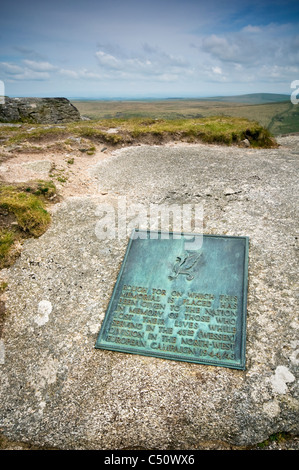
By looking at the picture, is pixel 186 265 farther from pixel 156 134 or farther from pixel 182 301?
pixel 156 134

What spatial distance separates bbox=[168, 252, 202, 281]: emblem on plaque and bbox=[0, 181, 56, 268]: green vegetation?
248 centimetres

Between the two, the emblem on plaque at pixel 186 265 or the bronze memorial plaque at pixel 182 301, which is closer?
the bronze memorial plaque at pixel 182 301

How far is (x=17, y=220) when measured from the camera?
5.27 meters

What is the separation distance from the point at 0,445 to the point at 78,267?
2.31 metres

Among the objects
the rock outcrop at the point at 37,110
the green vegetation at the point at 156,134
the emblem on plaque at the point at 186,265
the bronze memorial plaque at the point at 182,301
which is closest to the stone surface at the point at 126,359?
the bronze memorial plaque at the point at 182,301

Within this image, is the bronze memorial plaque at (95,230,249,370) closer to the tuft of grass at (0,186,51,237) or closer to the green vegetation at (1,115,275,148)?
the tuft of grass at (0,186,51,237)

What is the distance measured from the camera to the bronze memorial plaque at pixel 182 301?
356 centimetres

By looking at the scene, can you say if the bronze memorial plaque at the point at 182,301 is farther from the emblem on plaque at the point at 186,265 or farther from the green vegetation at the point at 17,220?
the green vegetation at the point at 17,220

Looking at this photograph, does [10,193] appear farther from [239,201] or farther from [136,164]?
[239,201]

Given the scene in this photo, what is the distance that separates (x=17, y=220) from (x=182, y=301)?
3.18 meters

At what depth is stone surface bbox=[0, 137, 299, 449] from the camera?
9.74 feet

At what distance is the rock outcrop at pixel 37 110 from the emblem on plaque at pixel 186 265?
1055 centimetres

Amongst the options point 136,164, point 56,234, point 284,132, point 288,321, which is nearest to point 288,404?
point 288,321

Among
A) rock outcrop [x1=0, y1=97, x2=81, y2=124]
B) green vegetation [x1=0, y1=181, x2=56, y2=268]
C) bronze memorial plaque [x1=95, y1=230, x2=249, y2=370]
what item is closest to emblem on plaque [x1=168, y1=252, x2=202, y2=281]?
bronze memorial plaque [x1=95, y1=230, x2=249, y2=370]
